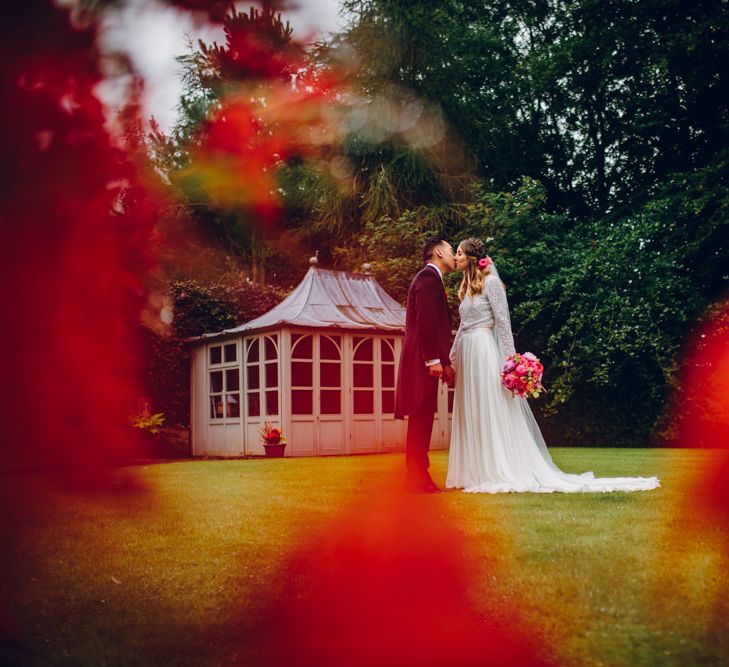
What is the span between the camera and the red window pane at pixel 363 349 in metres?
13.3

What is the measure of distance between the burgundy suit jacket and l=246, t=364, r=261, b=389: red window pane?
735 cm

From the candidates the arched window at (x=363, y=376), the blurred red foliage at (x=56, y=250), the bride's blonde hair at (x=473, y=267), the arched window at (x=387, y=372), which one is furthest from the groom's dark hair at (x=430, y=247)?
the arched window at (x=387, y=372)

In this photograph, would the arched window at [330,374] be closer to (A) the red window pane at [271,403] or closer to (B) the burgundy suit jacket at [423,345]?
(A) the red window pane at [271,403]

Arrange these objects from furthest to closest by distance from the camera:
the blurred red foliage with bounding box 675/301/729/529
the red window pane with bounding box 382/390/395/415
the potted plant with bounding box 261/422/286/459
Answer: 1. the blurred red foliage with bounding box 675/301/729/529
2. the red window pane with bounding box 382/390/395/415
3. the potted plant with bounding box 261/422/286/459

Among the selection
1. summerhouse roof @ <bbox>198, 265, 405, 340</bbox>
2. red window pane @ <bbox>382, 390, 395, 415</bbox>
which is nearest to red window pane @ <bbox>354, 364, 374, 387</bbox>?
red window pane @ <bbox>382, 390, 395, 415</bbox>

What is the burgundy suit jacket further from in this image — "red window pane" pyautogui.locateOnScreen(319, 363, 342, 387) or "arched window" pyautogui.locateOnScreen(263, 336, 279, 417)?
"red window pane" pyautogui.locateOnScreen(319, 363, 342, 387)

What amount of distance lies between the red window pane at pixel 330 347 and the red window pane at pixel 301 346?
0.18 m

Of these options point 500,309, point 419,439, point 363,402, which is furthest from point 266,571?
point 363,402

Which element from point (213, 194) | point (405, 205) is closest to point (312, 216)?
point (405, 205)

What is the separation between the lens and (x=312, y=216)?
13.6m

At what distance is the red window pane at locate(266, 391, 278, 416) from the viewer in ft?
41.8

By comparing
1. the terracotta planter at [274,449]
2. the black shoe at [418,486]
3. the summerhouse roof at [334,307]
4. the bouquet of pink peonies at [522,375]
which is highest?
the summerhouse roof at [334,307]

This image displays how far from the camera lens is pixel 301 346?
12.8 m

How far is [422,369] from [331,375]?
23.8ft
